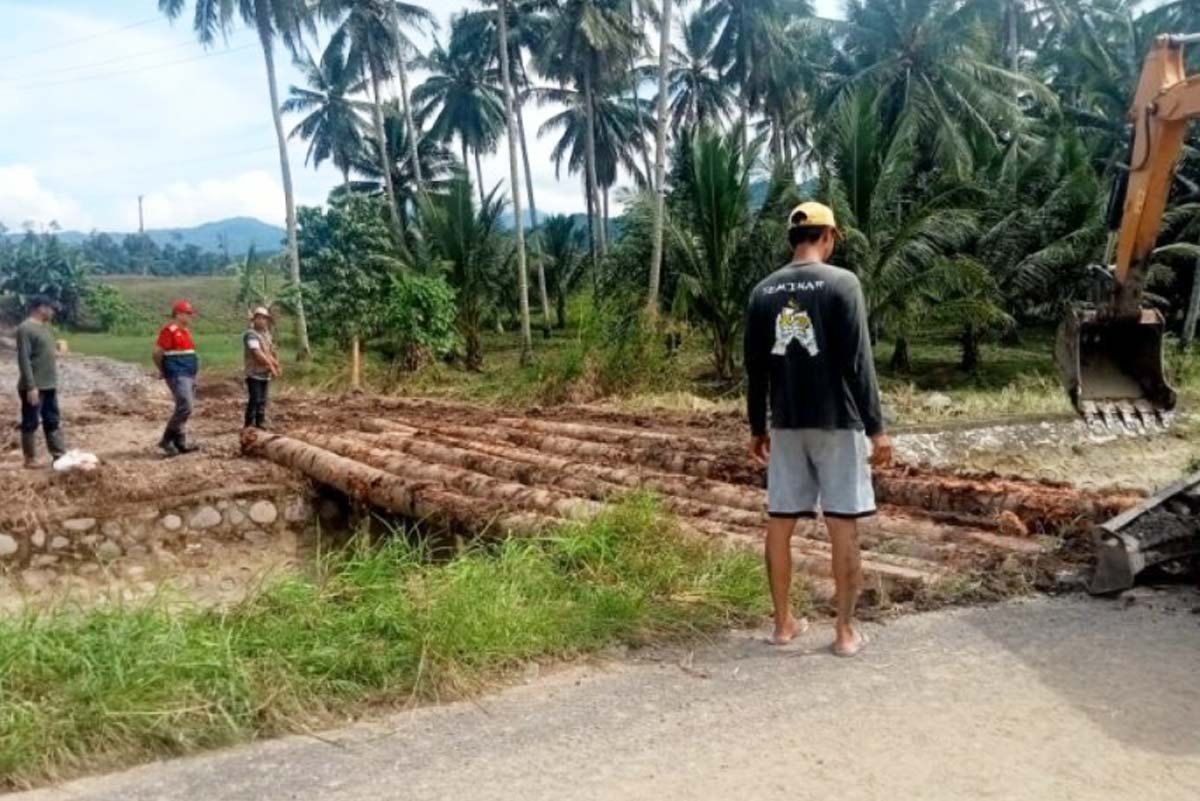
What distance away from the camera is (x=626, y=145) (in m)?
45.8

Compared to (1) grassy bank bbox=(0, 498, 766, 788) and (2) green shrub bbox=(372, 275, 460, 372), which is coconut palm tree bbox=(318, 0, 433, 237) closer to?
(2) green shrub bbox=(372, 275, 460, 372)

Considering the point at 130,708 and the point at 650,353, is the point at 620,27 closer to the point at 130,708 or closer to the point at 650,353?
the point at 650,353

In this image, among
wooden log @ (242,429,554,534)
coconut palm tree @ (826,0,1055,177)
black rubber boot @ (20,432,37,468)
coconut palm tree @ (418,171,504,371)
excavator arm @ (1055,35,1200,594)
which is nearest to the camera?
excavator arm @ (1055,35,1200,594)

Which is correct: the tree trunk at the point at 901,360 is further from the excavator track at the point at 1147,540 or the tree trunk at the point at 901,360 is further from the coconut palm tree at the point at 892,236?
the excavator track at the point at 1147,540

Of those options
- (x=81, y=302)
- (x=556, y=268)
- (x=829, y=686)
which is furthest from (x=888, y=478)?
(x=81, y=302)

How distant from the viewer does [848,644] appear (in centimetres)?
433

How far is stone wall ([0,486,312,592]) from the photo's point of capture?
30.6 feet

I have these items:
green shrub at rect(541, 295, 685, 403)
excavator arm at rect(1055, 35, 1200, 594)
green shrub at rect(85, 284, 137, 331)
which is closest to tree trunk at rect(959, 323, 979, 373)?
green shrub at rect(541, 295, 685, 403)

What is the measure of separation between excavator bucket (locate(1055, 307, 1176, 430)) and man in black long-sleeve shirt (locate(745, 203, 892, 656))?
14.7ft

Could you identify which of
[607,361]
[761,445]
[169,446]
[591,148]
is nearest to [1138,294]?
[761,445]

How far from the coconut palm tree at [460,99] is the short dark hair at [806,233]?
130 ft

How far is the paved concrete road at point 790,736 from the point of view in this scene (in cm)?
325

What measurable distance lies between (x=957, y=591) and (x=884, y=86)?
2744 centimetres

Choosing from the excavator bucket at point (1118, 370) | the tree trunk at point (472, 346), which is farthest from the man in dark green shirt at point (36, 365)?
the tree trunk at point (472, 346)
